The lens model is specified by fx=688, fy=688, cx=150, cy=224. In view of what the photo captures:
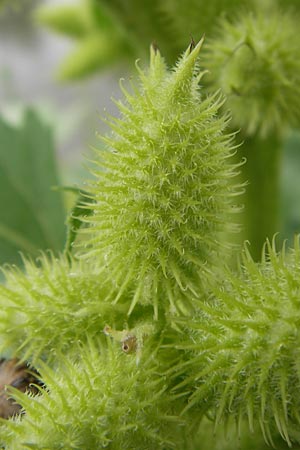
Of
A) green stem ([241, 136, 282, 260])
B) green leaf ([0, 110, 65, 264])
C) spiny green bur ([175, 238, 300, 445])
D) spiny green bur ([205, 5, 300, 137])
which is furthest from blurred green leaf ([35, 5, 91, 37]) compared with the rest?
spiny green bur ([175, 238, 300, 445])

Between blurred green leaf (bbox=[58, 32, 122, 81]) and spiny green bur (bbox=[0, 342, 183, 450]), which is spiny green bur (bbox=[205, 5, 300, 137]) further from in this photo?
blurred green leaf (bbox=[58, 32, 122, 81])

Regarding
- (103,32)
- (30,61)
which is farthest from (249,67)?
(30,61)

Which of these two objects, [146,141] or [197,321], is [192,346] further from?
[146,141]

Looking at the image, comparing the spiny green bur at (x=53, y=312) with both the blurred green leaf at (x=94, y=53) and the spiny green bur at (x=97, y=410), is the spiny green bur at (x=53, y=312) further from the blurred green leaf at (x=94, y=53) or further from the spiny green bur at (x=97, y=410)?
the blurred green leaf at (x=94, y=53)

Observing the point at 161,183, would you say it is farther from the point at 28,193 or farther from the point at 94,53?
the point at 94,53

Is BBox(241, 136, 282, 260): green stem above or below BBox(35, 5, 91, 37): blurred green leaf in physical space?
below

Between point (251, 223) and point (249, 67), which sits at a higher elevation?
point (249, 67)
